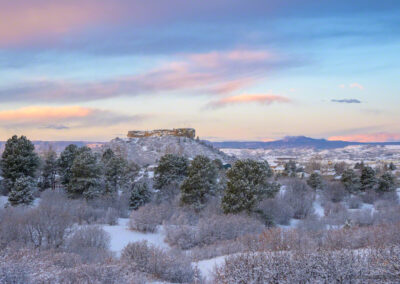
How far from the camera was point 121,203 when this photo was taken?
99.1 feet

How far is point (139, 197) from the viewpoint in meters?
29.7

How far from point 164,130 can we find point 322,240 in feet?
326

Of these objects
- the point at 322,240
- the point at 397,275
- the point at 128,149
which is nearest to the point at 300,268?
the point at 397,275

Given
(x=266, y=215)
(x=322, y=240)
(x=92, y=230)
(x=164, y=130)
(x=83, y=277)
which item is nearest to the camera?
(x=83, y=277)

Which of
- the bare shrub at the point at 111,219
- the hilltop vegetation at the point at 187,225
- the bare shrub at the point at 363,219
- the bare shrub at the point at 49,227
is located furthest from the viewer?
the bare shrub at the point at 363,219

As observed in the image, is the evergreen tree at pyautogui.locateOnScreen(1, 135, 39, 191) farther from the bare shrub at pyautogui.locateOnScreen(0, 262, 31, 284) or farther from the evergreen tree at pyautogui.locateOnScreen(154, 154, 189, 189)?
the bare shrub at pyautogui.locateOnScreen(0, 262, 31, 284)

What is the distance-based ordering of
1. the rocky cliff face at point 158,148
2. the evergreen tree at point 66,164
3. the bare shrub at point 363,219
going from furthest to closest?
the rocky cliff face at point 158,148 → the evergreen tree at point 66,164 → the bare shrub at point 363,219

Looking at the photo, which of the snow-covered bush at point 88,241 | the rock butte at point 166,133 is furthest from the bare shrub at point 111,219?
the rock butte at point 166,133

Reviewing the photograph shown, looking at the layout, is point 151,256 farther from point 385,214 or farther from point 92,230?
point 385,214

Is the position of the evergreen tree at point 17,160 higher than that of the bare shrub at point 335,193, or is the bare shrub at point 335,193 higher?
the evergreen tree at point 17,160

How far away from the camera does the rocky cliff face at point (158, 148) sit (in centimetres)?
8338

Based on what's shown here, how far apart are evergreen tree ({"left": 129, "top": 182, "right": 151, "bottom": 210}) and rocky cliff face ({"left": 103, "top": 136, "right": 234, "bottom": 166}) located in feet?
158

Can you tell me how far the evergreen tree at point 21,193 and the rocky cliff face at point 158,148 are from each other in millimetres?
51533

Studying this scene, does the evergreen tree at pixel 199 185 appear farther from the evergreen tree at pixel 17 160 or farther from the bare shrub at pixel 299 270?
the bare shrub at pixel 299 270
